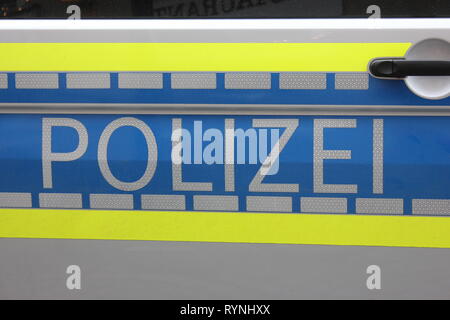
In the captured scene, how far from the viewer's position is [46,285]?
2031mm

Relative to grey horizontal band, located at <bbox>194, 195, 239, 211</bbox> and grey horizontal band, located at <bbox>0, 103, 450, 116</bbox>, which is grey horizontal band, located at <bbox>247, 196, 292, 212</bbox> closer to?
grey horizontal band, located at <bbox>194, 195, 239, 211</bbox>

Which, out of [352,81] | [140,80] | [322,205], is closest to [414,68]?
[352,81]

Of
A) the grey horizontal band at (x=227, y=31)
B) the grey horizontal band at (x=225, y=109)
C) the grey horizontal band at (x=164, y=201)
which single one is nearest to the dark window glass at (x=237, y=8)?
the grey horizontal band at (x=227, y=31)

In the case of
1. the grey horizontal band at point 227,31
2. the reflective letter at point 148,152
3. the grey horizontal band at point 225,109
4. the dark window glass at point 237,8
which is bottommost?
the reflective letter at point 148,152

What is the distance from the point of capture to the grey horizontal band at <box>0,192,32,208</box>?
2002 mm

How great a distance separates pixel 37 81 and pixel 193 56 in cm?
50

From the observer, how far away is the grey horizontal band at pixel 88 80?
1.94m

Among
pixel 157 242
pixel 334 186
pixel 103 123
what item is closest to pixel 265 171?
pixel 334 186

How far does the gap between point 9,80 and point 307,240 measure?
1071mm

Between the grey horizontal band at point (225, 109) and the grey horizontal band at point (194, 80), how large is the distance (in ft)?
0.19

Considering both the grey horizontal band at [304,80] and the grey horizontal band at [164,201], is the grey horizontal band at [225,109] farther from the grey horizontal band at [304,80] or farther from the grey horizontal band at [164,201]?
the grey horizontal band at [164,201]

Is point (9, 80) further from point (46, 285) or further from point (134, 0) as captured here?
point (46, 285)

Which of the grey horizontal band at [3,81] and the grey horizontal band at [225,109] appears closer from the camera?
the grey horizontal band at [225,109]

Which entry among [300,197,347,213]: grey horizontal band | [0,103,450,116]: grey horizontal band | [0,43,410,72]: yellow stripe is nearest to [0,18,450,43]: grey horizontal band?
[0,43,410,72]: yellow stripe
